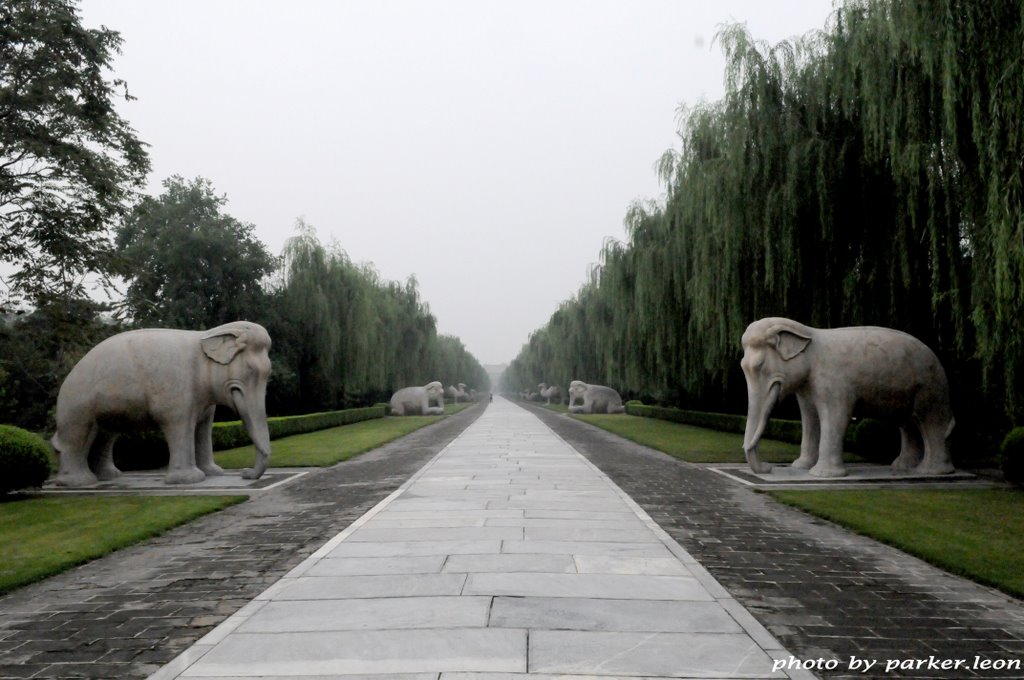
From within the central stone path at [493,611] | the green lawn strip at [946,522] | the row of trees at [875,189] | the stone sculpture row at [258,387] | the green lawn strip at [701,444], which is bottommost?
the green lawn strip at [701,444]

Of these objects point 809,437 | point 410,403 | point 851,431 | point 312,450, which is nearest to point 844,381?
point 809,437

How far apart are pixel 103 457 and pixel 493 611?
11.0m

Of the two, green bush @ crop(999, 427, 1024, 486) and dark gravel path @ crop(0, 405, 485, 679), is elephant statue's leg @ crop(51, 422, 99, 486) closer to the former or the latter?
dark gravel path @ crop(0, 405, 485, 679)

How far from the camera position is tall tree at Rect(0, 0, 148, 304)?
55.5 feet

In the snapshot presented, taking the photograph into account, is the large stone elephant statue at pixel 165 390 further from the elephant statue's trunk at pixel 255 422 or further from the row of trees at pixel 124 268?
the row of trees at pixel 124 268

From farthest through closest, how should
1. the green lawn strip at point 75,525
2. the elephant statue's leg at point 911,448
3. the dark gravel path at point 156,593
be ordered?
the elephant statue's leg at point 911,448 < the green lawn strip at point 75,525 < the dark gravel path at point 156,593

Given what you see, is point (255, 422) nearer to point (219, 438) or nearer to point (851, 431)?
point (219, 438)

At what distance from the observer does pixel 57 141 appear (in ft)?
56.4

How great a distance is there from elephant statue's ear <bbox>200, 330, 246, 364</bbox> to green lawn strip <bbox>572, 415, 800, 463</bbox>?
9617 mm

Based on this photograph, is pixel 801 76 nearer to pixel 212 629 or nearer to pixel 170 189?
pixel 212 629

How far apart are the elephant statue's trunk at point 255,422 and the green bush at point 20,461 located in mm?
2967

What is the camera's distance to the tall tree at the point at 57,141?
16.9 meters

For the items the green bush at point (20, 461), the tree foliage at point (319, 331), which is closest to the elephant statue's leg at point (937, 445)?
the green bush at point (20, 461)

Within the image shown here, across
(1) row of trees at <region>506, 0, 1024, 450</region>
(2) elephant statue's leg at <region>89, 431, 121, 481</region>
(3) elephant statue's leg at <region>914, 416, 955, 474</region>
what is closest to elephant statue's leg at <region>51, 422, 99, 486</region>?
(2) elephant statue's leg at <region>89, 431, 121, 481</region>
